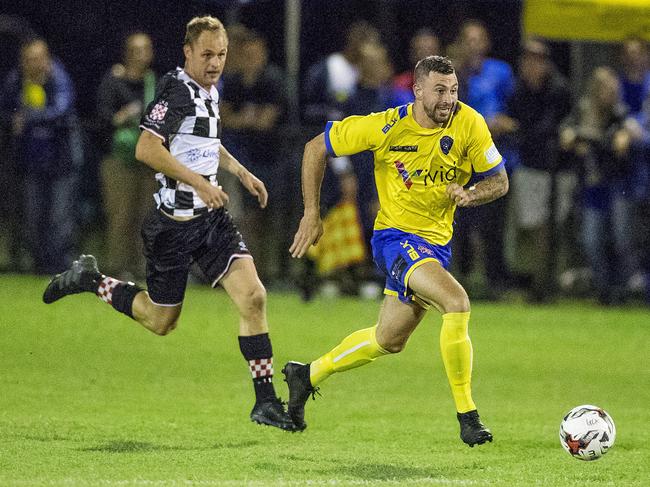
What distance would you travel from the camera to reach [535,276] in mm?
16141

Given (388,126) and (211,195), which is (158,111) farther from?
(388,126)

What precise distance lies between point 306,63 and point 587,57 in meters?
3.61

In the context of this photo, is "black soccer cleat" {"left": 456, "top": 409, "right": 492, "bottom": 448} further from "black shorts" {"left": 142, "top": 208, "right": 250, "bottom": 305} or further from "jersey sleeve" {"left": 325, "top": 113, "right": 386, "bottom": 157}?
"black shorts" {"left": 142, "top": 208, "right": 250, "bottom": 305}

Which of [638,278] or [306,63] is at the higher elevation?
[306,63]

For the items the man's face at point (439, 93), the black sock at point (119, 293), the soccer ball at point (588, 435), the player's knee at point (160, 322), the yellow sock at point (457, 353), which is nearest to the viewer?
the soccer ball at point (588, 435)

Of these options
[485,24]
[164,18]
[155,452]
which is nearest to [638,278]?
[485,24]

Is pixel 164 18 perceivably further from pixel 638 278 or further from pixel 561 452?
pixel 561 452

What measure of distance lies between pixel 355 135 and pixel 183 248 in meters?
1.37

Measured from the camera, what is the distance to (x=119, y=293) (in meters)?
9.49

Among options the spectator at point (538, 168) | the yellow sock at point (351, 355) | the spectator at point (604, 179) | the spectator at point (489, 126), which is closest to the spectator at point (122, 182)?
the spectator at point (489, 126)

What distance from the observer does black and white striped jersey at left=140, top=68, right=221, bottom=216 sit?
880cm

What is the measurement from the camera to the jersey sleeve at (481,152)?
847 centimetres

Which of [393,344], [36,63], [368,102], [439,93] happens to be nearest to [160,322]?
[393,344]

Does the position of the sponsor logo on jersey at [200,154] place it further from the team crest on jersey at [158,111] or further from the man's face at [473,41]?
the man's face at [473,41]
